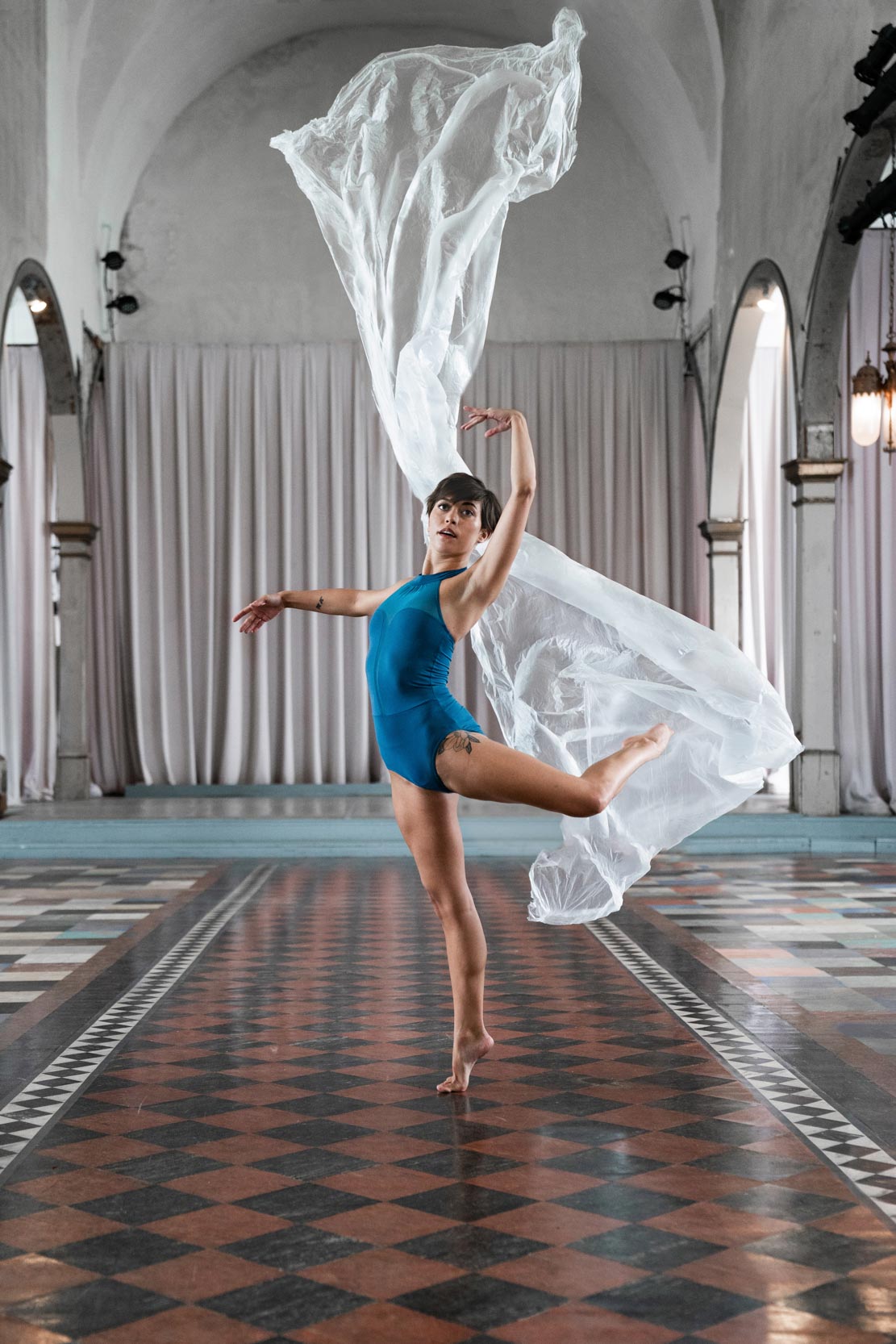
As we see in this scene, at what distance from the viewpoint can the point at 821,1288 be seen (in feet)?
7.33

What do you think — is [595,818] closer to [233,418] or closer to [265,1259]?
[265,1259]

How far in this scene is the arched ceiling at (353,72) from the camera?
11.9 meters

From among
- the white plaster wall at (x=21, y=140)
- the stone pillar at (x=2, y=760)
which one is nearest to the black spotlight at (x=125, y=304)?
the white plaster wall at (x=21, y=140)

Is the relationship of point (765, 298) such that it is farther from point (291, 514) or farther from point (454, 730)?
point (454, 730)

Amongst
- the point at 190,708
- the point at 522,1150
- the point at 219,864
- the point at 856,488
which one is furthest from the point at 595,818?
the point at 190,708

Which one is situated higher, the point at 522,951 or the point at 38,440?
the point at 38,440

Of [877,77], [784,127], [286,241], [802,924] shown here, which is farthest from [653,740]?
[286,241]

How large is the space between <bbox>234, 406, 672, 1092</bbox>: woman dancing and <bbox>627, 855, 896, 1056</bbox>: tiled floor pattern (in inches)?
46.1

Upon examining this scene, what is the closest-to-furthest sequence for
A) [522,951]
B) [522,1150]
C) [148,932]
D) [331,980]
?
[522,1150], [331,980], [522,951], [148,932]

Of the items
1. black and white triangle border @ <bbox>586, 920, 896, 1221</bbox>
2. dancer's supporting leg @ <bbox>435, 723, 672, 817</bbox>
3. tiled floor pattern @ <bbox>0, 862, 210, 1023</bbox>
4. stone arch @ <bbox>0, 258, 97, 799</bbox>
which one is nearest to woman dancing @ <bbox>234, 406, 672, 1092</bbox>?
dancer's supporting leg @ <bbox>435, 723, 672, 817</bbox>

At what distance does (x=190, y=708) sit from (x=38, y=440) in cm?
278

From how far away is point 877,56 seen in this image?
23.7 ft

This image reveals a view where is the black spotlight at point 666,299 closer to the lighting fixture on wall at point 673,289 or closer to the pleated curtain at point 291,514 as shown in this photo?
the lighting fixture on wall at point 673,289

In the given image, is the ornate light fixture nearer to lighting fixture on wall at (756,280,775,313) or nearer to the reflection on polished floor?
the reflection on polished floor
